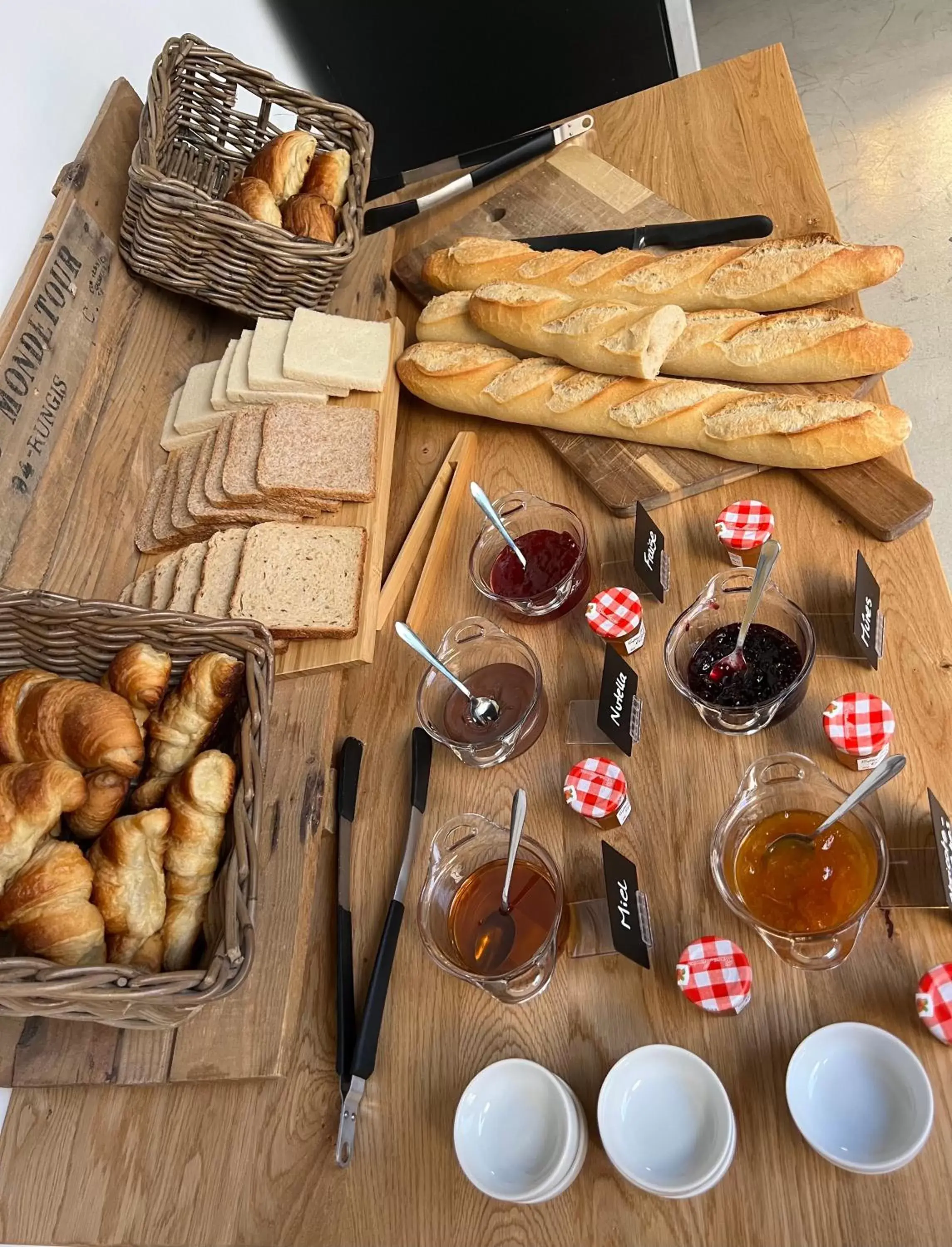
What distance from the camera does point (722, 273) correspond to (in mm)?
1673

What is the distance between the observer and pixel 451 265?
1925 millimetres

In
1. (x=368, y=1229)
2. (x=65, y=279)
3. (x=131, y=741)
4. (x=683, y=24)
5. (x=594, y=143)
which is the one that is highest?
(x=683, y=24)

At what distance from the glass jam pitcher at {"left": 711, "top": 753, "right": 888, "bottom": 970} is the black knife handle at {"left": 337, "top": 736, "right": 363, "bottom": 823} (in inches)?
21.5

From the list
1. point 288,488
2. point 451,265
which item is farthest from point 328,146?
point 288,488

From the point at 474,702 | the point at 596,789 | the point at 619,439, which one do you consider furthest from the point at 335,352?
the point at 596,789

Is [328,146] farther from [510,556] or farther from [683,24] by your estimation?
[683,24]

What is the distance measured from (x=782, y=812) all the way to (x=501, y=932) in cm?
38

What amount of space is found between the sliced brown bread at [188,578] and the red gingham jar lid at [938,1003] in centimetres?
123

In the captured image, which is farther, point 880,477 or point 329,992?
point 880,477

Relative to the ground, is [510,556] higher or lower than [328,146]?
lower

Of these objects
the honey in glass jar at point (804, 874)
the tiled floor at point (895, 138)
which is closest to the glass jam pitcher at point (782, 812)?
the honey in glass jar at point (804, 874)

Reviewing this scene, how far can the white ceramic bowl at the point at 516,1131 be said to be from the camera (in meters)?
1.00

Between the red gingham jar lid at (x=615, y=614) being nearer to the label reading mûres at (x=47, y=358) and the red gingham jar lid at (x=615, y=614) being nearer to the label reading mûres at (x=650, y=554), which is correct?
the label reading mûres at (x=650, y=554)

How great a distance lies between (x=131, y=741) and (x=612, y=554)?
2.62 feet
